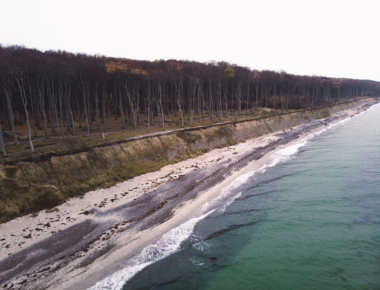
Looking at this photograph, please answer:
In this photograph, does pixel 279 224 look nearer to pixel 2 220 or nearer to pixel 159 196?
pixel 159 196

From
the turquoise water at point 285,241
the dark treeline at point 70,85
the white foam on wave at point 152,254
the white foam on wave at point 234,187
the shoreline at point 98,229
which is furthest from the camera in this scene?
the dark treeline at point 70,85

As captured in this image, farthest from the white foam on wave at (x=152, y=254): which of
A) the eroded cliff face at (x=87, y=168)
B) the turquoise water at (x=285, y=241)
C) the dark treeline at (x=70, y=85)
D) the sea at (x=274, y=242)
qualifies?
the dark treeline at (x=70, y=85)

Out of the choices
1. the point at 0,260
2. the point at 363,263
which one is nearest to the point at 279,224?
the point at 363,263

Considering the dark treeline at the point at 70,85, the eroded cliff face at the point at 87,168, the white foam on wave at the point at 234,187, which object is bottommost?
the white foam on wave at the point at 234,187

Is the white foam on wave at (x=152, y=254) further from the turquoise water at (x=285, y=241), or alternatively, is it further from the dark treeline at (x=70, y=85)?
the dark treeline at (x=70, y=85)

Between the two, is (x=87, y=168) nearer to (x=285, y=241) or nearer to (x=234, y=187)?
(x=234, y=187)
